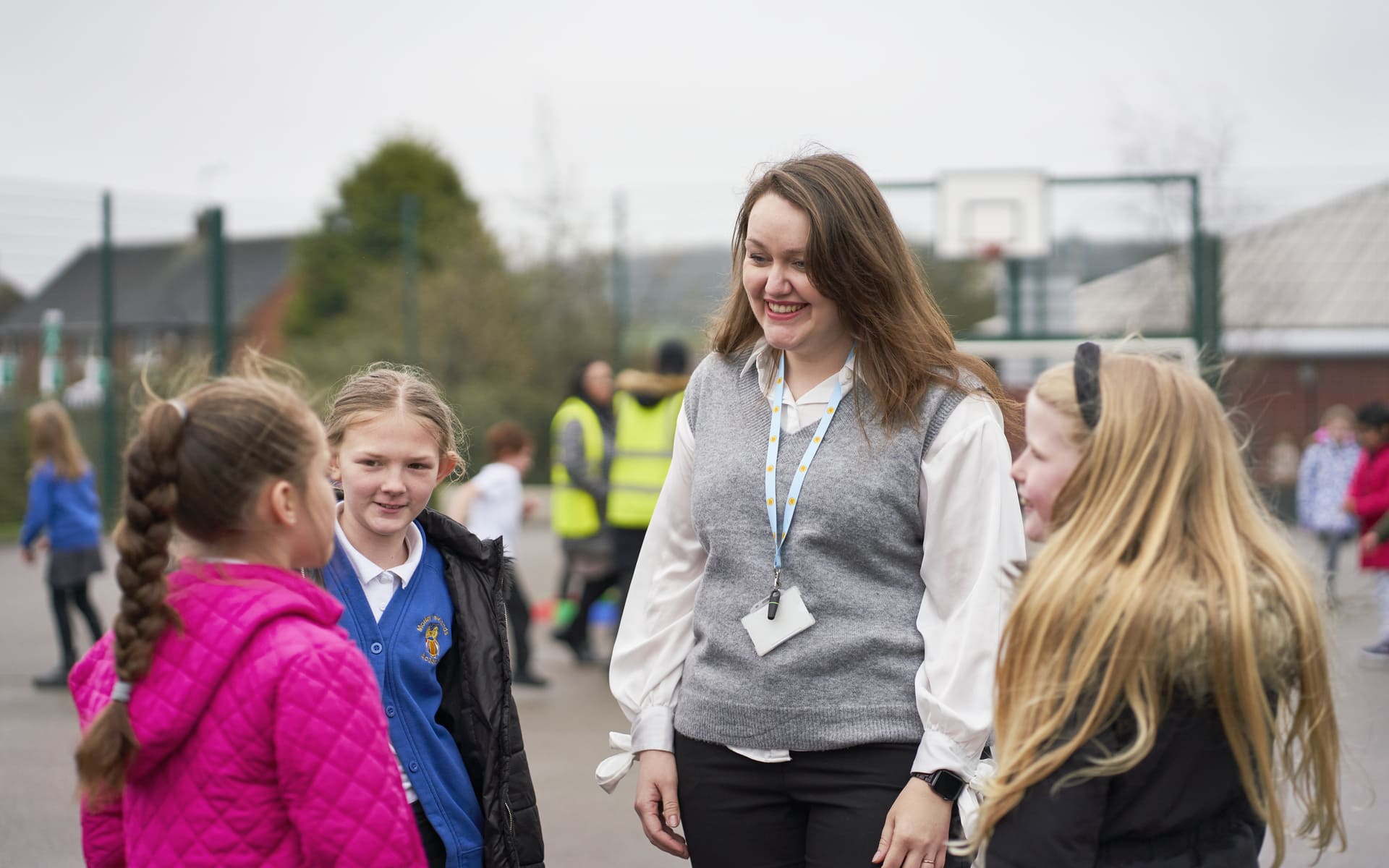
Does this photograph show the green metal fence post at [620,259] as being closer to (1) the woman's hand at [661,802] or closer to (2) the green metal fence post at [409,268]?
(2) the green metal fence post at [409,268]

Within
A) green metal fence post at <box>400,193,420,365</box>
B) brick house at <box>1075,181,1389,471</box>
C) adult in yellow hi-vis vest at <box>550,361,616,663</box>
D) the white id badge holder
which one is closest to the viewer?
the white id badge holder

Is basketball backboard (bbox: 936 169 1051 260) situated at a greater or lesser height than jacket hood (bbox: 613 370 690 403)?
greater

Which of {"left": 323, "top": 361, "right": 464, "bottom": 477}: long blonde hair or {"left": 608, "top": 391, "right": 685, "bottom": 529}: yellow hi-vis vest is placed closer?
{"left": 323, "top": 361, "right": 464, "bottom": 477}: long blonde hair

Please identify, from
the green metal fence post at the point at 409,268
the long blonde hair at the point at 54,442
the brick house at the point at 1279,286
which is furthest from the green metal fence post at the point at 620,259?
the long blonde hair at the point at 54,442

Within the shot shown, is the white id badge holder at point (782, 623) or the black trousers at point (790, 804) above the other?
the white id badge holder at point (782, 623)

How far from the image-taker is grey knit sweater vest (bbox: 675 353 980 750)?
6.93 ft

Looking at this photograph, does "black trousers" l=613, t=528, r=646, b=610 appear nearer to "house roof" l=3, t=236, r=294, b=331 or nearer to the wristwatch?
the wristwatch

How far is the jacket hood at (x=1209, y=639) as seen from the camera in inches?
65.2

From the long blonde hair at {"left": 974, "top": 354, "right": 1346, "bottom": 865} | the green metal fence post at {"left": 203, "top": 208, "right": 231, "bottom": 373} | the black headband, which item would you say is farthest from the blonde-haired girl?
the green metal fence post at {"left": 203, "top": 208, "right": 231, "bottom": 373}

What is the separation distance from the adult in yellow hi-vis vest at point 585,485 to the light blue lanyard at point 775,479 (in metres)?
5.30

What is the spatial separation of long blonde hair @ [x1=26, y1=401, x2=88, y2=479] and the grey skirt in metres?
0.44

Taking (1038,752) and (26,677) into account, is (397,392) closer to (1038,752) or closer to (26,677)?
(1038,752)

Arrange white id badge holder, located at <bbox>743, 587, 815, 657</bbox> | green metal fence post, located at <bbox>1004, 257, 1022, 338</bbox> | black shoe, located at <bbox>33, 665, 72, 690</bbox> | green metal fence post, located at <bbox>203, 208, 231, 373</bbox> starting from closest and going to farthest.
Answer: white id badge holder, located at <bbox>743, 587, 815, 657</bbox>, black shoe, located at <bbox>33, 665, 72, 690</bbox>, green metal fence post, located at <bbox>203, 208, 231, 373</bbox>, green metal fence post, located at <bbox>1004, 257, 1022, 338</bbox>

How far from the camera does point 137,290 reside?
13.4 meters
